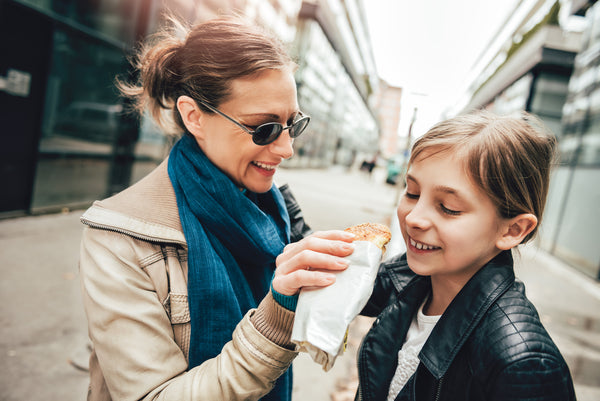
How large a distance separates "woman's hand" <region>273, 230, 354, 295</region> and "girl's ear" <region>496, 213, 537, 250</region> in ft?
1.95

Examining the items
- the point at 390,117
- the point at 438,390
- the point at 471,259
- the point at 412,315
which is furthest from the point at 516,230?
the point at 390,117

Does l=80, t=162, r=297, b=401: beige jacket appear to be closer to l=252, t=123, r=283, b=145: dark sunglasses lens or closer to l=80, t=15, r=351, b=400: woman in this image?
l=80, t=15, r=351, b=400: woman

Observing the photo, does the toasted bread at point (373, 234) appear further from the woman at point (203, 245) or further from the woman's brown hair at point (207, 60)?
the woman's brown hair at point (207, 60)

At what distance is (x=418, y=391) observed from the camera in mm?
1314

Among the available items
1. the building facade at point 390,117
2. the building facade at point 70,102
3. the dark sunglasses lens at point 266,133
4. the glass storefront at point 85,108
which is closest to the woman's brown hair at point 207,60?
the dark sunglasses lens at point 266,133

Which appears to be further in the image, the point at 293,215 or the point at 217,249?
the point at 293,215

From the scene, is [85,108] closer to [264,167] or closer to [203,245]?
[264,167]

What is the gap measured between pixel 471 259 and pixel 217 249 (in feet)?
3.07

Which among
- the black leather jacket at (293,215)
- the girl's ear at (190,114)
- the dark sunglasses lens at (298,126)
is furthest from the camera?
the black leather jacket at (293,215)

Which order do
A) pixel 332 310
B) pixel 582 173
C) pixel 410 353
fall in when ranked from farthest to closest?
pixel 582 173 → pixel 410 353 → pixel 332 310

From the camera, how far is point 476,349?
1189 mm

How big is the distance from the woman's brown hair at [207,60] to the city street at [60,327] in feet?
3.79

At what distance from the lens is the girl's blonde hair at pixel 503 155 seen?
128 cm

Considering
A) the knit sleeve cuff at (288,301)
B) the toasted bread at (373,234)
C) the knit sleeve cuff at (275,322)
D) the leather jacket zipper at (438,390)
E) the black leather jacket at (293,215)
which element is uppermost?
the toasted bread at (373,234)
